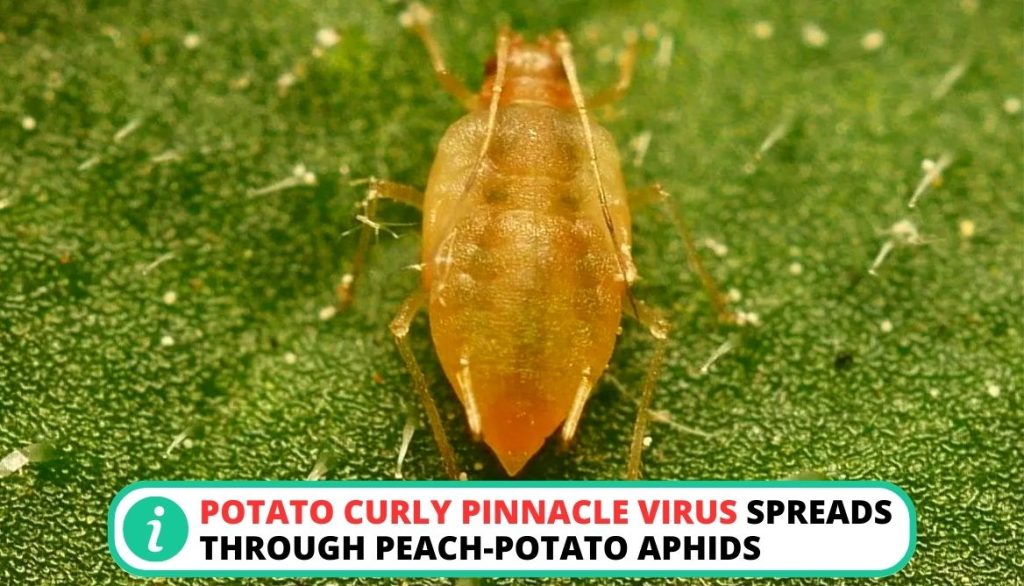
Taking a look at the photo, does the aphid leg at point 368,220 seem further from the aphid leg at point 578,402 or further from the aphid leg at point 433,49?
the aphid leg at point 578,402

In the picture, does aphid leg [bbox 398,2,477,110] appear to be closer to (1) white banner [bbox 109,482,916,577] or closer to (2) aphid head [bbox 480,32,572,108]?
(2) aphid head [bbox 480,32,572,108]

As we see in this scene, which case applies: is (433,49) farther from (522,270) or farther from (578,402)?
(578,402)

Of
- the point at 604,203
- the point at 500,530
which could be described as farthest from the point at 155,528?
the point at 604,203

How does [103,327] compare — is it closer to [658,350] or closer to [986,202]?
[658,350]

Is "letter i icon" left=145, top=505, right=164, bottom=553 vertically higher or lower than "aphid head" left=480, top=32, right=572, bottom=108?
lower

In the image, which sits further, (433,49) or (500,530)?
(433,49)

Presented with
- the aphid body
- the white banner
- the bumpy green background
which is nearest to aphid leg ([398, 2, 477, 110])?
the bumpy green background

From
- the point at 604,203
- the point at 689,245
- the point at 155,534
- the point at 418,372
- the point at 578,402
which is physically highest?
the point at 604,203

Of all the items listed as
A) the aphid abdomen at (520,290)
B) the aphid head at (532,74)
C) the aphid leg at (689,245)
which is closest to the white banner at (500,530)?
the aphid abdomen at (520,290)
